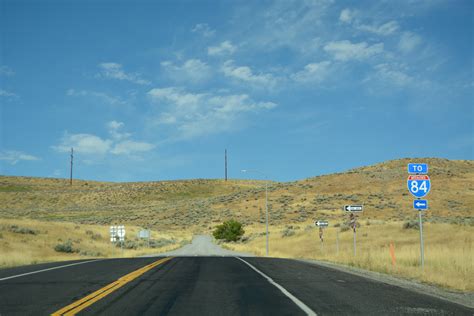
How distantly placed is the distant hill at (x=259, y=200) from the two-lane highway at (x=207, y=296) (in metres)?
50.1

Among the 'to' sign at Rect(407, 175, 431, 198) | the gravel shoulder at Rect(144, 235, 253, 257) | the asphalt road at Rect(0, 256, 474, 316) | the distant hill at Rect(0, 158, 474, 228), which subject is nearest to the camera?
the asphalt road at Rect(0, 256, 474, 316)

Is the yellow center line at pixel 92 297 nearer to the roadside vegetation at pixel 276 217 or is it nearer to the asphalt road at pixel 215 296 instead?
the asphalt road at pixel 215 296

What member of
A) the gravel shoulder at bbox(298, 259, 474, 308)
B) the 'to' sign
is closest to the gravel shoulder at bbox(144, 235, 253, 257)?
the 'to' sign

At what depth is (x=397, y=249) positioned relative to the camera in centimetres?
3203

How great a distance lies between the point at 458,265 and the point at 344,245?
86.0ft

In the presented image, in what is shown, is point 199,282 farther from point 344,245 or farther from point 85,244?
point 85,244

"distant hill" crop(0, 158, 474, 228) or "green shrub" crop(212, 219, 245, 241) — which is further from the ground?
"distant hill" crop(0, 158, 474, 228)

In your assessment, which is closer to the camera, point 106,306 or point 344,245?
point 106,306

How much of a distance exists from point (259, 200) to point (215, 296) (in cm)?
9273

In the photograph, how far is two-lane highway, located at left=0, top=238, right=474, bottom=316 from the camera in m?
8.62

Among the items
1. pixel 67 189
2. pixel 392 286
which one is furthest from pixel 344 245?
pixel 67 189

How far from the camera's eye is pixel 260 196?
10656 cm

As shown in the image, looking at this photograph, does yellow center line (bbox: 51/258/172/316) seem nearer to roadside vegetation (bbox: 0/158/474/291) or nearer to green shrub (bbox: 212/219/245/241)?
roadside vegetation (bbox: 0/158/474/291)

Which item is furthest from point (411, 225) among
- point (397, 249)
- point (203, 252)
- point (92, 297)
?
point (92, 297)
